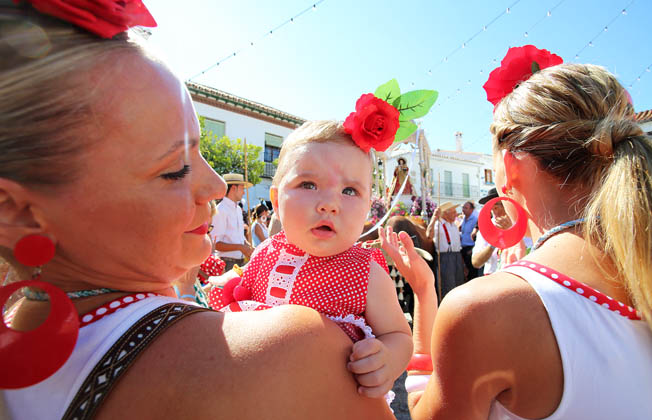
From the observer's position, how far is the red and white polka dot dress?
141cm

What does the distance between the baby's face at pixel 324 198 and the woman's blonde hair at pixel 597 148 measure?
637mm

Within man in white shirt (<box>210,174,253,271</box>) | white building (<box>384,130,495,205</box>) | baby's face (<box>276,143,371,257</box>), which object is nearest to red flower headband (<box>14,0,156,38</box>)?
baby's face (<box>276,143,371,257</box>)

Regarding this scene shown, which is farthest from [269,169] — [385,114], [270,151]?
[385,114]

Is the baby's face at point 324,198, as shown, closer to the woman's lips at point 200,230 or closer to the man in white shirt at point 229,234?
the woman's lips at point 200,230

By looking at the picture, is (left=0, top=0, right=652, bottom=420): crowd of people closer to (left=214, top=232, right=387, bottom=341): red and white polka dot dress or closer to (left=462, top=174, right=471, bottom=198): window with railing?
(left=214, top=232, right=387, bottom=341): red and white polka dot dress

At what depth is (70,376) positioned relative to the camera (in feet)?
2.25

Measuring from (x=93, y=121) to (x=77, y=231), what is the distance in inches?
9.5

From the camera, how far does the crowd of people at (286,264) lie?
27.1 inches

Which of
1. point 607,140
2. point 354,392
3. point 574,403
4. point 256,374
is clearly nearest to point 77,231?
point 256,374

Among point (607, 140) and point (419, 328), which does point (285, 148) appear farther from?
point (607, 140)

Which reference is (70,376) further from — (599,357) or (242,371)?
(599,357)

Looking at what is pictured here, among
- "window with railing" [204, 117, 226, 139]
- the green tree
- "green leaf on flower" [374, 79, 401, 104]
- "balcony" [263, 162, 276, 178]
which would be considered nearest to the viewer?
"green leaf on flower" [374, 79, 401, 104]

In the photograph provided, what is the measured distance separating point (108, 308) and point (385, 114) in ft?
4.34

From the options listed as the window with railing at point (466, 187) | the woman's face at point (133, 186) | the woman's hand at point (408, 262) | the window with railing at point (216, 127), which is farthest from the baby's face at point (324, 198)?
the window with railing at point (466, 187)
